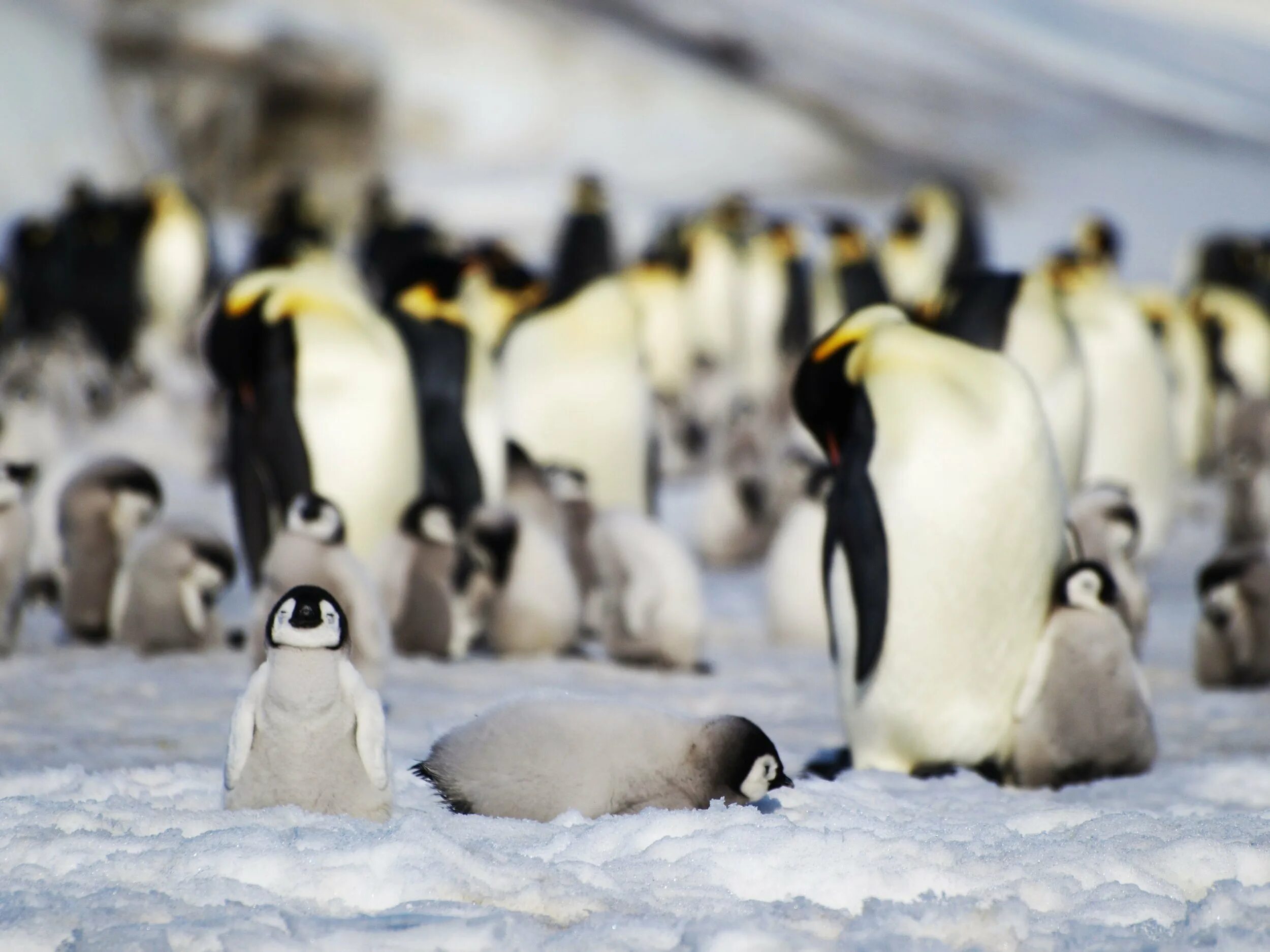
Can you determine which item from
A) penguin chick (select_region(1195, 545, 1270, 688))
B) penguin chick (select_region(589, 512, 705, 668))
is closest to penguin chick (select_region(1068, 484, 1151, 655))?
penguin chick (select_region(1195, 545, 1270, 688))

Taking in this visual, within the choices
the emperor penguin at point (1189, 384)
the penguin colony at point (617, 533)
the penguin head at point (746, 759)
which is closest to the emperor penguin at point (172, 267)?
the penguin colony at point (617, 533)

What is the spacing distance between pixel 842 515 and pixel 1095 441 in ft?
15.4

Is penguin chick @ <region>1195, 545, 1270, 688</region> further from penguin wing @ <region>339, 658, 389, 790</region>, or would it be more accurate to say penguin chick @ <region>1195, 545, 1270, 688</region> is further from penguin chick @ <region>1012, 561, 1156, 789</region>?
penguin wing @ <region>339, 658, 389, 790</region>

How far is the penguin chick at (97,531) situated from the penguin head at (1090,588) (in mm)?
3062

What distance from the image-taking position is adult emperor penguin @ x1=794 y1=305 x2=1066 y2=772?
3914mm

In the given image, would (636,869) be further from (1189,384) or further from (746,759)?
(1189,384)

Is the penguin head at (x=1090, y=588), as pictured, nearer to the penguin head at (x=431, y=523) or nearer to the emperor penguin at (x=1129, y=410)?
the penguin head at (x=431, y=523)

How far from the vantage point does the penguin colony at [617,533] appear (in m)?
3.02

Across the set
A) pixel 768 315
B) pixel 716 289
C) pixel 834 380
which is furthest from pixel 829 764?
pixel 716 289

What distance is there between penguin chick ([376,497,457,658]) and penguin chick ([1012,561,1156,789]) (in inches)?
79.8

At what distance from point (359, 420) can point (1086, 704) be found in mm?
2799

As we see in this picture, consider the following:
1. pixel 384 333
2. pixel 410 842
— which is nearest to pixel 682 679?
pixel 384 333

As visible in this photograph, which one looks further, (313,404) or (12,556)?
(313,404)

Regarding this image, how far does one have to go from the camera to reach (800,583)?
600 centimetres
